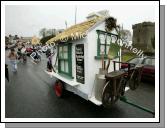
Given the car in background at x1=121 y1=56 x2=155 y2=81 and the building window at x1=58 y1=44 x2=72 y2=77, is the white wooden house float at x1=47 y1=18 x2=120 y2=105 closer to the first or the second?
the building window at x1=58 y1=44 x2=72 y2=77

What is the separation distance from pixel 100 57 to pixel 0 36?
243 centimetres

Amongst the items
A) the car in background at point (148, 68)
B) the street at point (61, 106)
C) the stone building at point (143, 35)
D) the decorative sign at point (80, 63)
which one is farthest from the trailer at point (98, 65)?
the stone building at point (143, 35)

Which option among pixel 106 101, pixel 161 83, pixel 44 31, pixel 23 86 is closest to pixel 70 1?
pixel 106 101

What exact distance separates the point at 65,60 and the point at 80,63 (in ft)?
3.38

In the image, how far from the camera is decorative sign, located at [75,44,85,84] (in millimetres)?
4580

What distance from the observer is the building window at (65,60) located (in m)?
5.28

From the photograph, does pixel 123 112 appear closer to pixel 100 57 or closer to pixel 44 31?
pixel 100 57

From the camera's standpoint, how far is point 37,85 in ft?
26.5

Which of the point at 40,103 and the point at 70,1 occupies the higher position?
the point at 70,1

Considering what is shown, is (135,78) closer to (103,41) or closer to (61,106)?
(103,41)

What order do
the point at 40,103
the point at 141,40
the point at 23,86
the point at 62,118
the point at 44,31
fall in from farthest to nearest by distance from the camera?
1. the point at 44,31
2. the point at 141,40
3. the point at 23,86
4. the point at 40,103
5. the point at 62,118

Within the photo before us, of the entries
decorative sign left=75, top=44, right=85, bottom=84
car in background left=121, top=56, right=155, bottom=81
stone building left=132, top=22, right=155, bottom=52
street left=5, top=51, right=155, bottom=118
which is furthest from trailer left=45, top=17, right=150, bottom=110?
stone building left=132, top=22, right=155, bottom=52

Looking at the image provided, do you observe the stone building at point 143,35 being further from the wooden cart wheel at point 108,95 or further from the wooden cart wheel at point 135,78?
the wooden cart wheel at point 108,95

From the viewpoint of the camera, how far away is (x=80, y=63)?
4.70m
